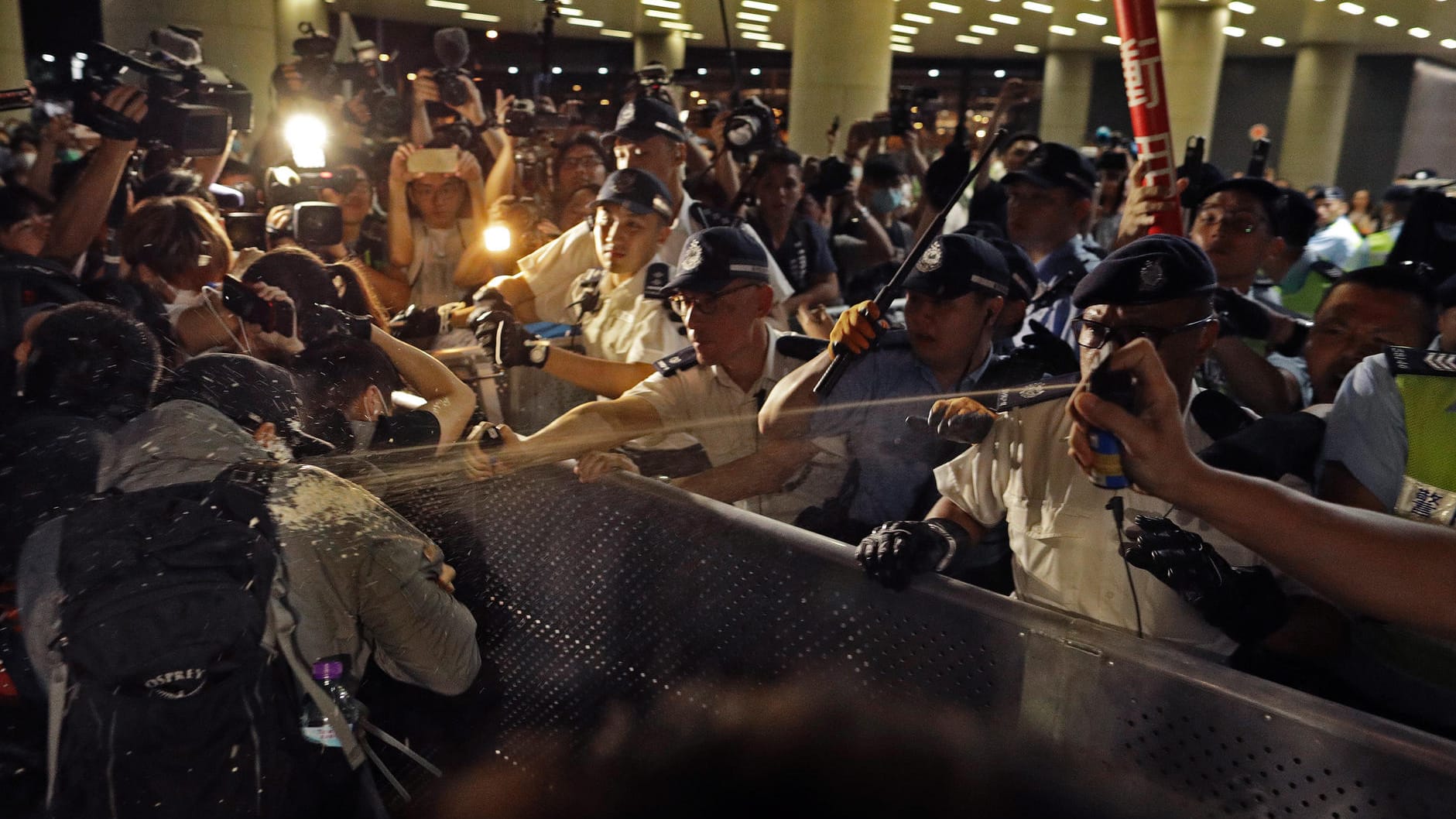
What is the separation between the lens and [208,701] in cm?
190

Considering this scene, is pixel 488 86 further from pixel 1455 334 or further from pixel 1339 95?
pixel 1339 95

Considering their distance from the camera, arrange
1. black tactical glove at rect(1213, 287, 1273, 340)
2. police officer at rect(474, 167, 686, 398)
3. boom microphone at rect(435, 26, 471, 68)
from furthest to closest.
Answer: boom microphone at rect(435, 26, 471, 68) → police officer at rect(474, 167, 686, 398) → black tactical glove at rect(1213, 287, 1273, 340)

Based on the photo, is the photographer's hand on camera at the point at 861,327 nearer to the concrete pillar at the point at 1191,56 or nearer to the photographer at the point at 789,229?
the photographer at the point at 789,229

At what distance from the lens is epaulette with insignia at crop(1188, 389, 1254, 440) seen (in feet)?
8.32

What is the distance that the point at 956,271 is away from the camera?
3139 mm

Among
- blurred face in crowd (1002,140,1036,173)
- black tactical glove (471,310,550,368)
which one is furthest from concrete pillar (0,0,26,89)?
blurred face in crowd (1002,140,1036,173)

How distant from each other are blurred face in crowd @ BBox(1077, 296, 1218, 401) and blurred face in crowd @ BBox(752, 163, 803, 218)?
3.55m

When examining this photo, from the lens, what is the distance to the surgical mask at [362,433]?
2.80 m

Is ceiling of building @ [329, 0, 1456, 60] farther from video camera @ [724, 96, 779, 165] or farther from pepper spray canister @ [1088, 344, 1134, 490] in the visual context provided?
pepper spray canister @ [1088, 344, 1134, 490]

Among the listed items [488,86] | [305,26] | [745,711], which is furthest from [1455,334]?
[305,26]

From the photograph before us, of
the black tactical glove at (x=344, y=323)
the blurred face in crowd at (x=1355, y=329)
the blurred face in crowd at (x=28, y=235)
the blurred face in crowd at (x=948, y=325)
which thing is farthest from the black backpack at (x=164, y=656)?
the blurred face in crowd at (x=28, y=235)

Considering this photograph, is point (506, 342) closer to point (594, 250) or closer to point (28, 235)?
point (594, 250)

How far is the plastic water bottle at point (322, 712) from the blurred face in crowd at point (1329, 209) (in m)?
14.2

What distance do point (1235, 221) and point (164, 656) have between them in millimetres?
4034
